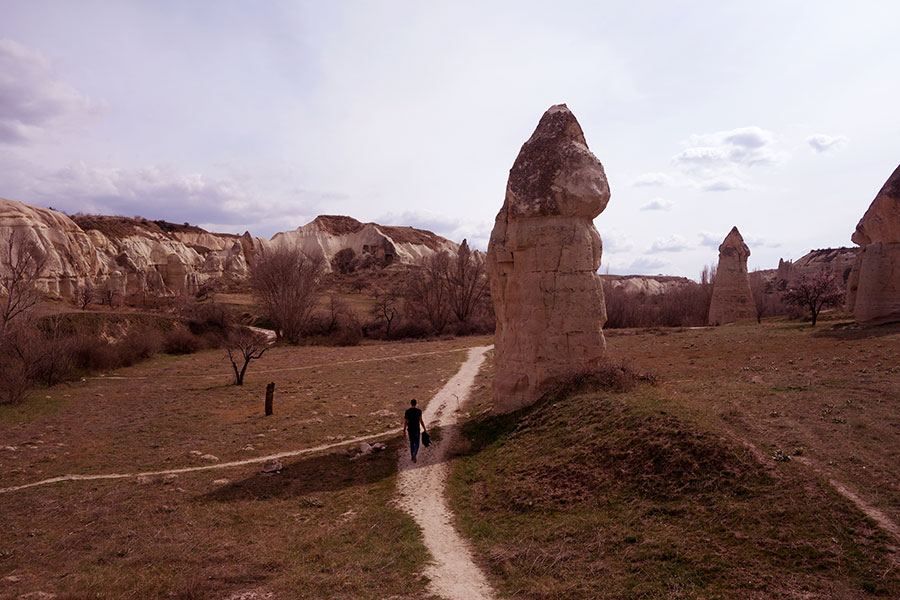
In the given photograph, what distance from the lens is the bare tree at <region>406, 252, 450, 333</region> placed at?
45.0 m

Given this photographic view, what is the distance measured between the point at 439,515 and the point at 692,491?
158 inches

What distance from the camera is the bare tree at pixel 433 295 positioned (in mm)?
45000

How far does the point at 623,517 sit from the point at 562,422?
3388mm

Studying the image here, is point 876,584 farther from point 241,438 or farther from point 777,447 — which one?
point 241,438

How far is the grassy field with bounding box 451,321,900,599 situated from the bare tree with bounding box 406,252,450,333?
108 ft

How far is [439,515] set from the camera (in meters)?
8.49

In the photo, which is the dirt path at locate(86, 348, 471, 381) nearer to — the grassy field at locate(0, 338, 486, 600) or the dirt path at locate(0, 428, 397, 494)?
the grassy field at locate(0, 338, 486, 600)

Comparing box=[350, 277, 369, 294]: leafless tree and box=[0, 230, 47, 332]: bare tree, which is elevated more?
box=[350, 277, 369, 294]: leafless tree

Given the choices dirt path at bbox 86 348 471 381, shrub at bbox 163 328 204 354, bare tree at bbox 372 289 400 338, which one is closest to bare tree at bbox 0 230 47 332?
dirt path at bbox 86 348 471 381

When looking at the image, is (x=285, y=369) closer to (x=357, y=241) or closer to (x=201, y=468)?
(x=201, y=468)

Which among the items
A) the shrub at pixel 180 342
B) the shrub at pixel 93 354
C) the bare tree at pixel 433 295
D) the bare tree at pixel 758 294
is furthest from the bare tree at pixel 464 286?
the shrub at pixel 93 354

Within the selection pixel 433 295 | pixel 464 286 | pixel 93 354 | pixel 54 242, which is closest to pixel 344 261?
pixel 433 295

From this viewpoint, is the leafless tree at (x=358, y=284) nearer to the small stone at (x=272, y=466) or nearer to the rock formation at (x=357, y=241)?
the rock formation at (x=357, y=241)

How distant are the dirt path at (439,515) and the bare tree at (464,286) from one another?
1165 inches
